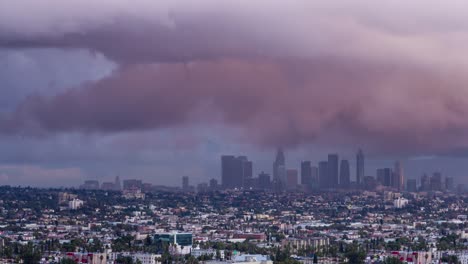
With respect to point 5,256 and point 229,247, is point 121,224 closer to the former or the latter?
point 229,247

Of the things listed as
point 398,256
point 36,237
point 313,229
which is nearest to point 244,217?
point 313,229

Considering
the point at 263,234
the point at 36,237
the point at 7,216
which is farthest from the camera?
the point at 7,216

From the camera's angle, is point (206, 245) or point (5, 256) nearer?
point (5, 256)

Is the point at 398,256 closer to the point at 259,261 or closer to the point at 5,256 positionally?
the point at 259,261

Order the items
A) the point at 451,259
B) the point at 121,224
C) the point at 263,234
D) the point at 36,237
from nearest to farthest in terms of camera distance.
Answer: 1. the point at 451,259
2. the point at 36,237
3. the point at 263,234
4. the point at 121,224

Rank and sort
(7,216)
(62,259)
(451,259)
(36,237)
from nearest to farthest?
1. (62,259)
2. (451,259)
3. (36,237)
4. (7,216)

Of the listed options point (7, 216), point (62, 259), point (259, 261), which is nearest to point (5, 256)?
point (62, 259)

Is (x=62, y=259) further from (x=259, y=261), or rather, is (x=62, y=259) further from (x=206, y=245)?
(x=206, y=245)

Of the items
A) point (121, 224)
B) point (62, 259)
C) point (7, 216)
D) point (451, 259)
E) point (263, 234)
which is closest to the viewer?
point (62, 259)

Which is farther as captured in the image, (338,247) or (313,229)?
(313,229)
